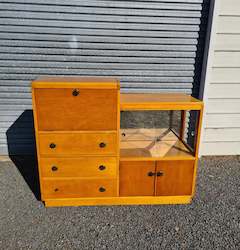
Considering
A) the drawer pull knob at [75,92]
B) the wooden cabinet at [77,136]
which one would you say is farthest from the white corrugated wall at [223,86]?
the drawer pull knob at [75,92]

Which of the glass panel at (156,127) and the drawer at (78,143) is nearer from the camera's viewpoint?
the drawer at (78,143)

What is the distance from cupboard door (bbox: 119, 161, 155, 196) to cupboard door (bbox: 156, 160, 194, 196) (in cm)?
9

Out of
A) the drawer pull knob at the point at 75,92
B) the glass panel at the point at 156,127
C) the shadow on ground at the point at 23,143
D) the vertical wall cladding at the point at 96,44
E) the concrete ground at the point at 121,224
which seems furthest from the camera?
the shadow on ground at the point at 23,143

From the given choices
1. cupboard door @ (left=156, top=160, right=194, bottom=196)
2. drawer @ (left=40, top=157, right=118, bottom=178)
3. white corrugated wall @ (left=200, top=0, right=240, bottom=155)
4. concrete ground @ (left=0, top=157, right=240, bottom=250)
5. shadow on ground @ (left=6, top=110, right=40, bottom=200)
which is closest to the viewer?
concrete ground @ (left=0, top=157, right=240, bottom=250)

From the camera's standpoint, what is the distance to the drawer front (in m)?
2.64

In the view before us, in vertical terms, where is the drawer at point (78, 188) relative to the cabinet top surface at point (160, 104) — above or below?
below

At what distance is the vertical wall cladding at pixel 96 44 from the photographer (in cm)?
362

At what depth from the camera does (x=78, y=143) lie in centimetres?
282

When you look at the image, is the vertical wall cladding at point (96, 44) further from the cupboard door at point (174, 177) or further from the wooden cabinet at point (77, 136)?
the cupboard door at point (174, 177)

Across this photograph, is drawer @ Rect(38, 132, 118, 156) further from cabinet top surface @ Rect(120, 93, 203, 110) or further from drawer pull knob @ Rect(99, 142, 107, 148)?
cabinet top surface @ Rect(120, 93, 203, 110)

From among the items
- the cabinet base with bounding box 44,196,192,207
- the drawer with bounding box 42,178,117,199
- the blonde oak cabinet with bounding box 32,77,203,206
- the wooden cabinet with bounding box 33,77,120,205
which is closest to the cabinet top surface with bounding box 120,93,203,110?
the blonde oak cabinet with bounding box 32,77,203,206

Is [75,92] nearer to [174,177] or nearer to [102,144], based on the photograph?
[102,144]

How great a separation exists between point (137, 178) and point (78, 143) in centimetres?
83

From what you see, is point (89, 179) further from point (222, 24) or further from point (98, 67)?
point (222, 24)
